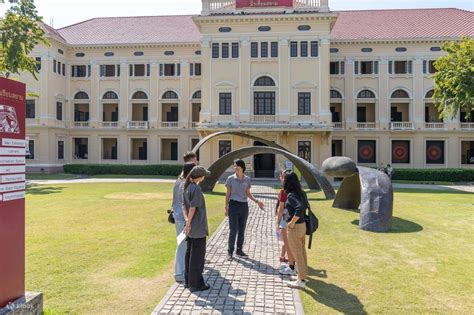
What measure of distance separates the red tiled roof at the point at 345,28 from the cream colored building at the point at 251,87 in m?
0.18

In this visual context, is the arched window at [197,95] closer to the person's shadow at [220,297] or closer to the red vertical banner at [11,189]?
the person's shadow at [220,297]

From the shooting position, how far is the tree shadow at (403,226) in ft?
39.0

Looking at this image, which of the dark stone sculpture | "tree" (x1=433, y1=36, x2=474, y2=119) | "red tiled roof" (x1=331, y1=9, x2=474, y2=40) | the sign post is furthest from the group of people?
Answer: "red tiled roof" (x1=331, y1=9, x2=474, y2=40)

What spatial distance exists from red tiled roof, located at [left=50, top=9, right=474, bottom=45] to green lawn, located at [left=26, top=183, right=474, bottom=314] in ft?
94.4

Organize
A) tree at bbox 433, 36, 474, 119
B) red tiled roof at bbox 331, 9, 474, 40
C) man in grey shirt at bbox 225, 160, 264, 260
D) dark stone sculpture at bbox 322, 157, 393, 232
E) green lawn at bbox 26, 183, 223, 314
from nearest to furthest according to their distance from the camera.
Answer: green lawn at bbox 26, 183, 223, 314, man in grey shirt at bbox 225, 160, 264, 260, dark stone sculpture at bbox 322, 157, 393, 232, tree at bbox 433, 36, 474, 119, red tiled roof at bbox 331, 9, 474, 40

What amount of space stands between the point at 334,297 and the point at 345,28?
A: 39.2 meters

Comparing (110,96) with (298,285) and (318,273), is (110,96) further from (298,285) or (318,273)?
(298,285)

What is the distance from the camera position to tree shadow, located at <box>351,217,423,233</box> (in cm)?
1188

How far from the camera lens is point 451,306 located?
6074 mm

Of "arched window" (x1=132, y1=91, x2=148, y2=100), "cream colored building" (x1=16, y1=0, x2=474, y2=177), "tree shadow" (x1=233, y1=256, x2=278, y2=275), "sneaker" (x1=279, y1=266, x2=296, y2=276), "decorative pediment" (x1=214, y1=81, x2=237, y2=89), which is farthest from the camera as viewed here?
"arched window" (x1=132, y1=91, x2=148, y2=100)

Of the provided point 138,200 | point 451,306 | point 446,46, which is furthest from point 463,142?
point 451,306

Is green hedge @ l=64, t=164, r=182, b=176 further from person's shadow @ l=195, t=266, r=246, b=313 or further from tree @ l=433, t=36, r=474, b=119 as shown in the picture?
person's shadow @ l=195, t=266, r=246, b=313

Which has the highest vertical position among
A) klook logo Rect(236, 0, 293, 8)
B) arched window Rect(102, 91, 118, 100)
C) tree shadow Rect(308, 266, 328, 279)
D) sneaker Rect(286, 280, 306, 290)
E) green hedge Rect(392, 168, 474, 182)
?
klook logo Rect(236, 0, 293, 8)

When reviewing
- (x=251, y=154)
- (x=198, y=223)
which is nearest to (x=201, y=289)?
(x=198, y=223)
